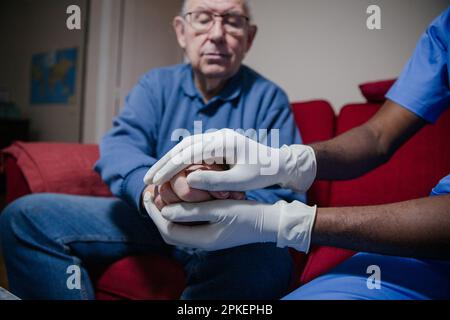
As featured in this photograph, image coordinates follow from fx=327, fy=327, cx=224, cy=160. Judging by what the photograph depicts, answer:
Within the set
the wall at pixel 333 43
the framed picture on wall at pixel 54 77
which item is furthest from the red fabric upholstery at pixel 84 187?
the framed picture on wall at pixel 54 77

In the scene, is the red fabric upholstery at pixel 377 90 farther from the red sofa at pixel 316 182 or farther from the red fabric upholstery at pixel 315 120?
the red fabric upholstery at pixel 315 120

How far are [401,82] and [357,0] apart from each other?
29 cm

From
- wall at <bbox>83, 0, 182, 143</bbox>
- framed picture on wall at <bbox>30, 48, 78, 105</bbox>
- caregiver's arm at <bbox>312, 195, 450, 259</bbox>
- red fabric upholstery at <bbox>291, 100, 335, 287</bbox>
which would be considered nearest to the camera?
caregiver's arm at <bbox>312, 195, 450, 259</bbox>

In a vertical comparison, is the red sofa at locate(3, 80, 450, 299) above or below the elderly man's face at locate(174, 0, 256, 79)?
below

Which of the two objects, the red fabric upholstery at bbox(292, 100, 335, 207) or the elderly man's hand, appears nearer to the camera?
the elderly man's hand

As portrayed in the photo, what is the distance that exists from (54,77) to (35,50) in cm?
42

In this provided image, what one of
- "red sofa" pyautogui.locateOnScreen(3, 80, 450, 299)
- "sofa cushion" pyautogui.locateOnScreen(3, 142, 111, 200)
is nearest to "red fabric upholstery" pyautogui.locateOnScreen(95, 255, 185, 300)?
"red sofa" pyautogui.locateOnScreen(3, 80, 450, 299)

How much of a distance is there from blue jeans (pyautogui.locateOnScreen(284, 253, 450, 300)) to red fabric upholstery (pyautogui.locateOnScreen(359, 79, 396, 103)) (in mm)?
542

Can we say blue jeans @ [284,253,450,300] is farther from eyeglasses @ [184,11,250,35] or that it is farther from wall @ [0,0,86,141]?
wall @ [0,0,86,141]

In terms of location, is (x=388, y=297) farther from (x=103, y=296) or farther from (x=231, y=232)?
(x=103, y=296)

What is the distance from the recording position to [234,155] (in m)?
0.41

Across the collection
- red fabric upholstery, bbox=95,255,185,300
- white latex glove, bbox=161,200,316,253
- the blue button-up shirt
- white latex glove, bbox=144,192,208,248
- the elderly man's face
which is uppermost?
the elderly man's face

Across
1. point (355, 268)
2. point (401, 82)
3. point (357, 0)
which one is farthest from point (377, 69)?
point (355, 268)

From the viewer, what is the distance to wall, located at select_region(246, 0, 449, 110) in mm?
792
